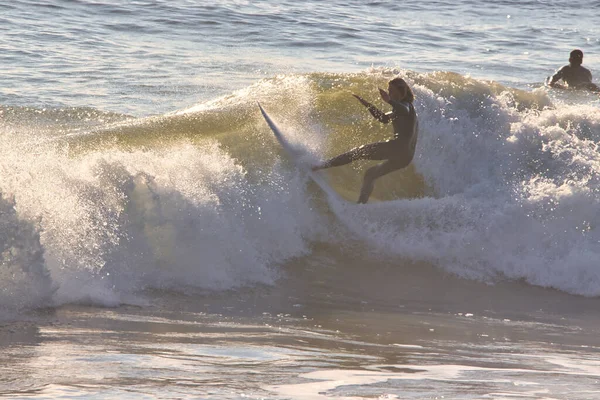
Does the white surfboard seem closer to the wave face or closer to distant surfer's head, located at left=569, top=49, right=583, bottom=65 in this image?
the wave face

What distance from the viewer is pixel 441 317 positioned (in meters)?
7.52

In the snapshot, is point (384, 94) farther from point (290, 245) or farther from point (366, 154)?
point (290, 245)

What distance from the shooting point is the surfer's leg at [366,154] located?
31.4 feet

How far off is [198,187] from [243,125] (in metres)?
2.08

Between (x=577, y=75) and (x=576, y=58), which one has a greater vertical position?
(x=576, y=58)

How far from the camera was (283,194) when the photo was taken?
30.9 feet

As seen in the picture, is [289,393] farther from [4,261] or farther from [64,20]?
[64,20]

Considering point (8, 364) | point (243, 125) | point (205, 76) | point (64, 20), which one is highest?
point (64, 20)

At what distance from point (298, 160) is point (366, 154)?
77 cm

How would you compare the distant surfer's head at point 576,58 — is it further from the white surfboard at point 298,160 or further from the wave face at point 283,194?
the white surfboard at point 298,160

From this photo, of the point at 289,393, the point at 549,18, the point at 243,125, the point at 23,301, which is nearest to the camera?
the point at 289,393

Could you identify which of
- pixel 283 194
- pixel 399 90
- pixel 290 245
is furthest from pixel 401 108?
pixel 290 245

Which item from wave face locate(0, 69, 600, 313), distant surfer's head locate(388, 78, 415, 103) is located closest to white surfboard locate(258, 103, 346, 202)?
wave face locate(0, 69, 600, 313)

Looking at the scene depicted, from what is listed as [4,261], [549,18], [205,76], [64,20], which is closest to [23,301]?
[4,261]
